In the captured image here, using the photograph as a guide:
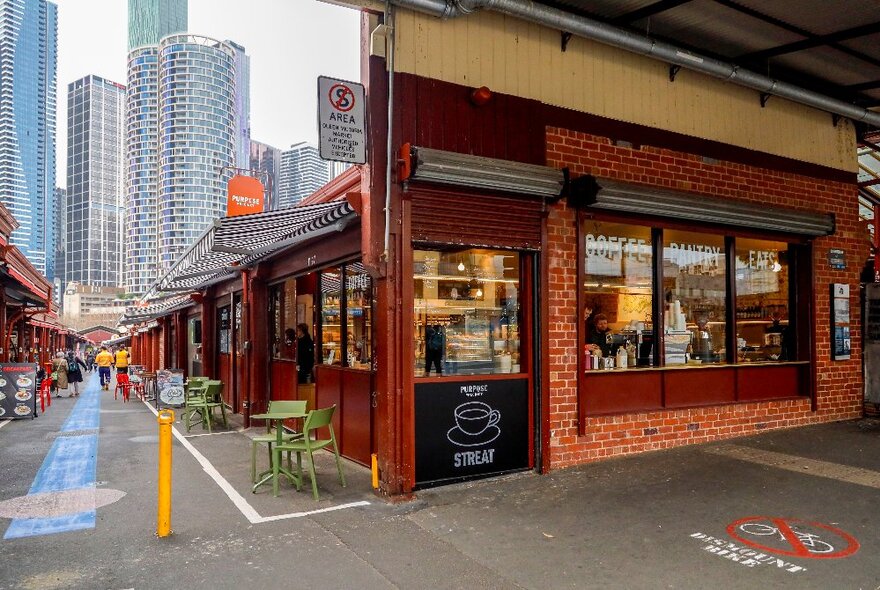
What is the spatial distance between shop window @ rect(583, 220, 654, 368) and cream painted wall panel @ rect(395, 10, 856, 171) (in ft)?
5.43

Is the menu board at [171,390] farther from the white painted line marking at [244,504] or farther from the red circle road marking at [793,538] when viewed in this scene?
the red circle road marking at [793,538]

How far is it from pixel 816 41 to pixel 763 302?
4090 mm

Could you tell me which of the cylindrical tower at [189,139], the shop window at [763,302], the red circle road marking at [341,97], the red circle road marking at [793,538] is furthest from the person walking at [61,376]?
the cylindrical tower at [189,139]

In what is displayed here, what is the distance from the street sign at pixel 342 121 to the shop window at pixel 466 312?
1331 millimetres

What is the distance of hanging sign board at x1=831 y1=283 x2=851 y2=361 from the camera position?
10.7m

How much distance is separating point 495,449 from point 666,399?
3.00m

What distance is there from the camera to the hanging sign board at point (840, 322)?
10664 millimetres

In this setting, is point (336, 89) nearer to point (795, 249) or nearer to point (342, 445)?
point (342, 445)

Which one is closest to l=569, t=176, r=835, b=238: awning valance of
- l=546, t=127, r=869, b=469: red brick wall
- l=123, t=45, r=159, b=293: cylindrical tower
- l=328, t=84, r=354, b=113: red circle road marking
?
l=546, t=127, r=869, b=469: red brick wall

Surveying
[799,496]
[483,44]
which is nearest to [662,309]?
[799,496]

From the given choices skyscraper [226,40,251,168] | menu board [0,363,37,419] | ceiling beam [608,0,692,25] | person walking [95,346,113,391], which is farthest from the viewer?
skyscraper [226,40,251,168]

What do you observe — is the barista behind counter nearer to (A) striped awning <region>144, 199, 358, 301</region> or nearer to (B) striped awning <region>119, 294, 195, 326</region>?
(A) striped awning <region>144, 199, 358, 301</region>

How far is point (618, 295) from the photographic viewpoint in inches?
341

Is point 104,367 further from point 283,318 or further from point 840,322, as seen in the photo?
point 840,322
